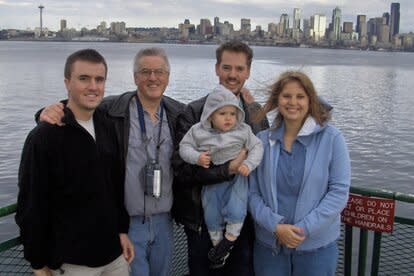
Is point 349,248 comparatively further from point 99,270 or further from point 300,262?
point 99,270

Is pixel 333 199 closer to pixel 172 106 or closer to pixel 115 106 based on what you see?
pixel 172 106

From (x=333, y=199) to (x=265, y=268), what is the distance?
32.2 inches

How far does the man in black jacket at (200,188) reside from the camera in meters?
4.25

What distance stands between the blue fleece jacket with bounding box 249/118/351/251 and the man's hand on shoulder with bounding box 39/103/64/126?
5.40ft

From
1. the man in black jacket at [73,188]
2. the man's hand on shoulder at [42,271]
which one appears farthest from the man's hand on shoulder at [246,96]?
the man's hand on shoulder at [42,271]

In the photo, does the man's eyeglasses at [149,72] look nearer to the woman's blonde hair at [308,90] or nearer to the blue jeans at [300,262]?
the woman's blonde hair at [308,90]

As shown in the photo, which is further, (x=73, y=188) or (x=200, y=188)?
(x=200, y=188)

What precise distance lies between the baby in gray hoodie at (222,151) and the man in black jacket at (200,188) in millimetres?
90

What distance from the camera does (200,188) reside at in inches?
174

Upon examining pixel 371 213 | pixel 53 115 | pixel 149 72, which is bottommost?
pixel 371 213

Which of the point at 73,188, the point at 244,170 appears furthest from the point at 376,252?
the point at 73,188

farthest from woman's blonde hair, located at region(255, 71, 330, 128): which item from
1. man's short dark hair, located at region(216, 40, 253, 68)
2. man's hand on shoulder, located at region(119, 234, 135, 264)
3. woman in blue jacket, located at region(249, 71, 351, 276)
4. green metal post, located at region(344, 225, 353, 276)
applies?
man's hand on shoulder, located at region(119, 234, 135, 264)

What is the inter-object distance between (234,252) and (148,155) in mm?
1126

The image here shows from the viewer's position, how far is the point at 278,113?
4355mm
